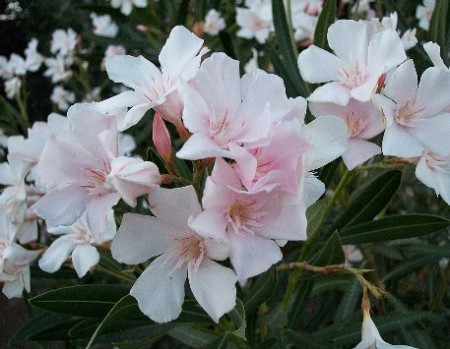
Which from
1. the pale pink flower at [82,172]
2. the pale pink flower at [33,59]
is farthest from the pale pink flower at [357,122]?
the pale pink flower at [33,59]

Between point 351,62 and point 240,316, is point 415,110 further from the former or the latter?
point 240,316

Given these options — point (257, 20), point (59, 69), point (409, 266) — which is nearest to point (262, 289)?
point (409, 266)

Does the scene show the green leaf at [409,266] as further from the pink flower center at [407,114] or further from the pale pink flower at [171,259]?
the pale pink flower at [171,259]

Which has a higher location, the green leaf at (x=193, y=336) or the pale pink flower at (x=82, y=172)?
the pale pink flower at (x=82, y=172)

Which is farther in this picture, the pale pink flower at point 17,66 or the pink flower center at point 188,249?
the pale pink flower at point 17,66

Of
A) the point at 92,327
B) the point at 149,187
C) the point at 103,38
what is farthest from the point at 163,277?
the point at 103,38
